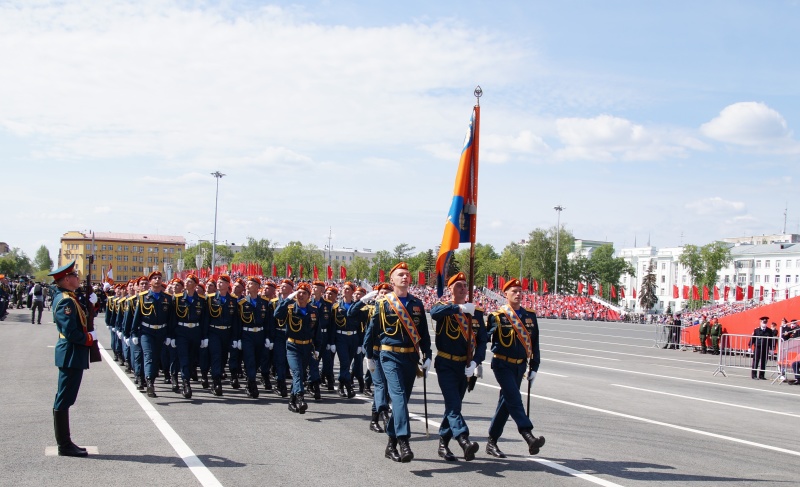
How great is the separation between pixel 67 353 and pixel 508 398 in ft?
14.8

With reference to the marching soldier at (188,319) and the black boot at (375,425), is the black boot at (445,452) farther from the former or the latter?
the marching soldier at (188,319)

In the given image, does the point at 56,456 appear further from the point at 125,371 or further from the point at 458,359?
the point at 125,371

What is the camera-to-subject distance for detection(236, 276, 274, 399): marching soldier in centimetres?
1228

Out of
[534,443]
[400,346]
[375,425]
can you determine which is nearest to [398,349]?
[400,346]

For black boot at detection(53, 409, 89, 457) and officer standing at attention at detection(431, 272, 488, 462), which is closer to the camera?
black boot at detection(53, 409, 89, 457)

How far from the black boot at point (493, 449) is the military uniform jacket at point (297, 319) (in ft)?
12.9

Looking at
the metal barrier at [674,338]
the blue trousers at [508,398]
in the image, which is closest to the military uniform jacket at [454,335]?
the blue trousers at [508,398]

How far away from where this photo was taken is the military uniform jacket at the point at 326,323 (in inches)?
480

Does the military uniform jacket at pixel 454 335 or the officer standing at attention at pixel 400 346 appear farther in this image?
the military uniform jacket at pixel 454 335

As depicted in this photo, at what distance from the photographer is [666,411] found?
12.0 metres

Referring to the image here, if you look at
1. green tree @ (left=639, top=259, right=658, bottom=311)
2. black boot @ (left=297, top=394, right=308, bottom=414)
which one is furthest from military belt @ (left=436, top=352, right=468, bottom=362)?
green tree @ (left=639, top=259, right=658, bottom=311)

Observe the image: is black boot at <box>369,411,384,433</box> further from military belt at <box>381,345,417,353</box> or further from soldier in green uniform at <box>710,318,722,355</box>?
soldier in green uniform at <box>710,318,722,355</box>

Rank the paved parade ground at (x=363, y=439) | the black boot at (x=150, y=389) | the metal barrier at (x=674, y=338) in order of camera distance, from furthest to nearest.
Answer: the metal barrier at (x=674, y=338) → the black boot at (x=150, y=389) → the paved parade ground at (x=363, y=439)

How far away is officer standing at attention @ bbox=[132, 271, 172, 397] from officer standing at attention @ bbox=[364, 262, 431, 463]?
17.3 ft
